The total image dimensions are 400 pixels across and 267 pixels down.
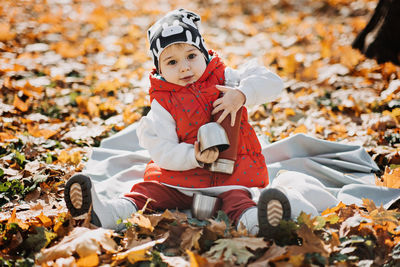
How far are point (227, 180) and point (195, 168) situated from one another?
201 mm

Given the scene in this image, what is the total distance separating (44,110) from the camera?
12.7 feet

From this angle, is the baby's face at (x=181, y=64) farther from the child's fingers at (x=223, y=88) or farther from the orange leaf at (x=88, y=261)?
the orange leaf at (x=88, y=261)

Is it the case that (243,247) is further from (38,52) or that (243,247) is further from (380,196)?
(38,52)

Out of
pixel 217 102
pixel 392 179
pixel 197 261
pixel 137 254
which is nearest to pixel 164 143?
pixel 217 102

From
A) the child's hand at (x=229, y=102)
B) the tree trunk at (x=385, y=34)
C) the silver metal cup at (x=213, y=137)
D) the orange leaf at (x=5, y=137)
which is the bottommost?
the silver metal cup at (x=213, y=137)

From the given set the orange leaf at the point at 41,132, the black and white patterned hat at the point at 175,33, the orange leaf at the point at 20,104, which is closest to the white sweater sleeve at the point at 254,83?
the black and white patterned hat at the point at 175,33

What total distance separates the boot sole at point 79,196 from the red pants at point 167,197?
292mm

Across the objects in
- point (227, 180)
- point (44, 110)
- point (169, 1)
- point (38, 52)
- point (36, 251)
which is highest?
point (169, 1)

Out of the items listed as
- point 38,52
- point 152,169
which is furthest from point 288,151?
point 38,52

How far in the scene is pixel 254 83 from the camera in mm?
2312

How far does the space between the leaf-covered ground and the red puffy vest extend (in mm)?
268

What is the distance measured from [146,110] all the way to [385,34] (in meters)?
2.83

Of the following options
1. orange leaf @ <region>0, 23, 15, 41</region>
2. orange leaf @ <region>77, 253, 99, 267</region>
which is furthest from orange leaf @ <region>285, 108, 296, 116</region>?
orange leaf @ <region>0, 23, 15, 41</region>

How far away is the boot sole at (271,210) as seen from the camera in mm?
1764
